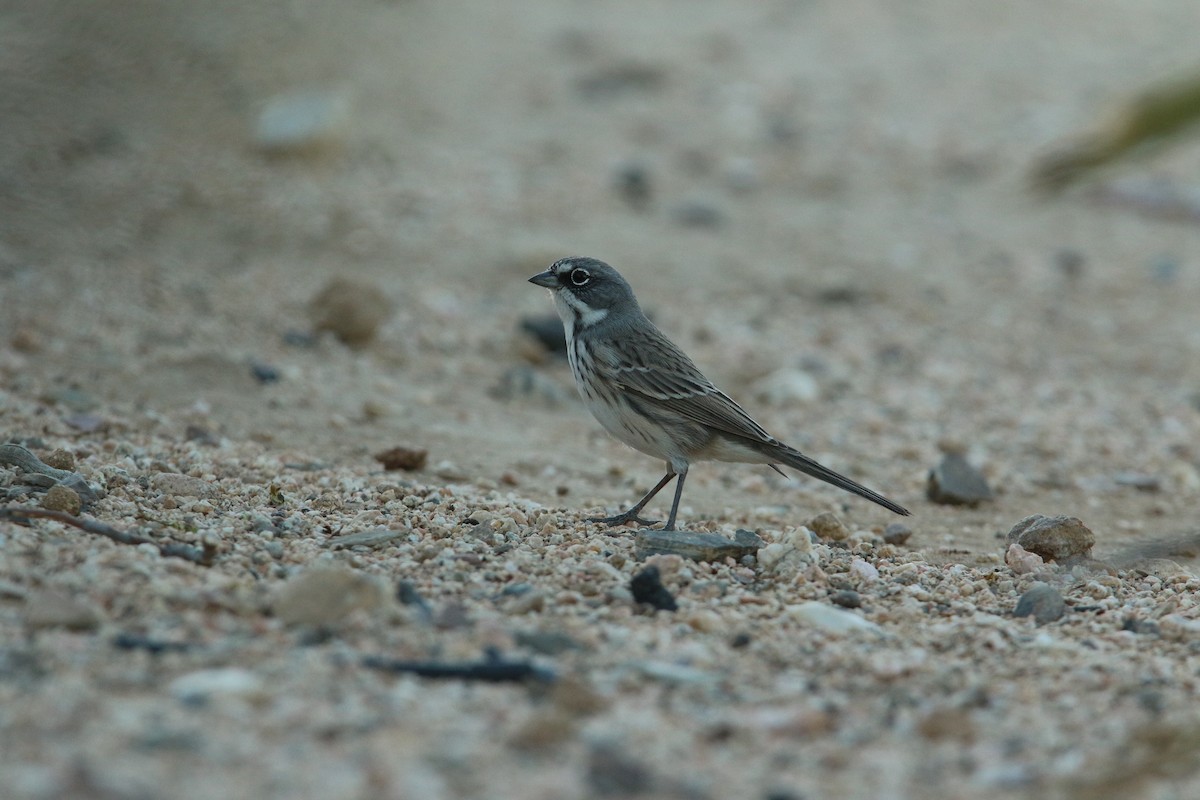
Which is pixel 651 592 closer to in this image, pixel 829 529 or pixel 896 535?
pixel 829 529

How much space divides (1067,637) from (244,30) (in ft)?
30.0

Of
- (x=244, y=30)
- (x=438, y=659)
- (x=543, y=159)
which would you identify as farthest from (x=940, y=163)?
(x=438, y=659)

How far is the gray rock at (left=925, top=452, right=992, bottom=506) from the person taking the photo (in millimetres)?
7414

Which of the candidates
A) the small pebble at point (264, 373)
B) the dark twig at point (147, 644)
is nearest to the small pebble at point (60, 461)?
the dark twig at point (147, 644)

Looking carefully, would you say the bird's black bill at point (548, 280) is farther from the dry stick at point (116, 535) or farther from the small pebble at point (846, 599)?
the dry stick at point (116, 535)

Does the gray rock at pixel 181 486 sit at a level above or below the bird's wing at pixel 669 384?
below

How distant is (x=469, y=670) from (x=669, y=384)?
9.19ft

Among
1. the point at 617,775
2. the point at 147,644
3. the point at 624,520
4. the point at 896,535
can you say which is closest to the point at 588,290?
the point at 624,520

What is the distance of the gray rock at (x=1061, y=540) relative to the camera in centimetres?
609

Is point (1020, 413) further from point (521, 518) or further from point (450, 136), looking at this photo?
point (450, 136)

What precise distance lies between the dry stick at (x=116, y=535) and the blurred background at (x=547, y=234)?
6.31 ft

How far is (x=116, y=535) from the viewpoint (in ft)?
16.4

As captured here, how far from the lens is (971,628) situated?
4.98 metres

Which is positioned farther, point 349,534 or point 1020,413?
point 1020,413
